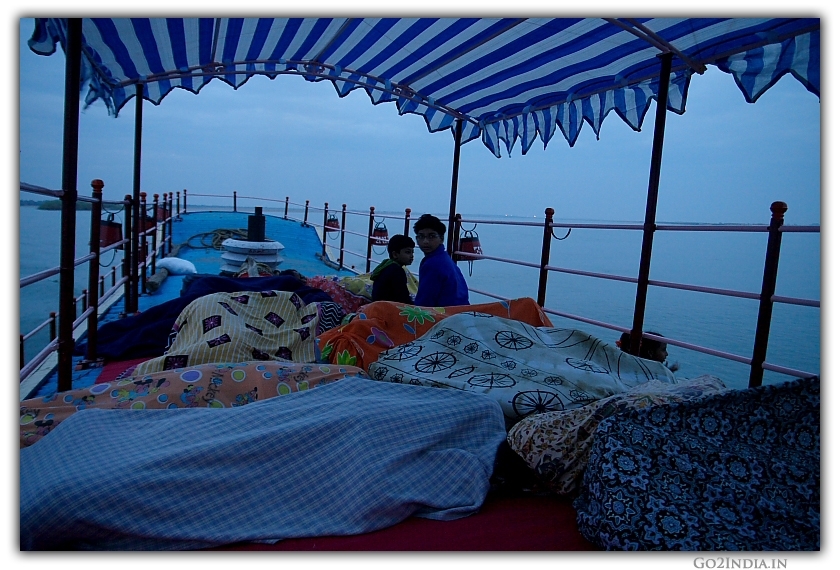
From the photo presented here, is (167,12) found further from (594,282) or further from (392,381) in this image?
(594,282)

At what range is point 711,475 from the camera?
1332 millimetres

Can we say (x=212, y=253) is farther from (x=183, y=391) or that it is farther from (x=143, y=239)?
(x=183, y=391)

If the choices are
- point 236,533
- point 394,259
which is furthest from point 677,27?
point 236,533

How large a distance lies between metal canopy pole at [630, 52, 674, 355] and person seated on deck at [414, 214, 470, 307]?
980mm

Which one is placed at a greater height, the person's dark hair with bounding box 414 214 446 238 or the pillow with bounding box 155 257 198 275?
the person's dark hair with bounding box 414 214 446 238

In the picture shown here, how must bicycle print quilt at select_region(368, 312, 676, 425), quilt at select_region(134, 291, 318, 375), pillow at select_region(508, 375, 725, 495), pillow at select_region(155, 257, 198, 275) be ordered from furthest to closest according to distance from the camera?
pillow at select_region(155, 257, 198, 275) → quilt at select_region(134, 291, 318, 375) → bicycle print quilt at select_region(368, 312, 676, 425) → pillow at select_region(508, 375, 725, 495)

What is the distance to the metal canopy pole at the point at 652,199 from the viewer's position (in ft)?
9.25

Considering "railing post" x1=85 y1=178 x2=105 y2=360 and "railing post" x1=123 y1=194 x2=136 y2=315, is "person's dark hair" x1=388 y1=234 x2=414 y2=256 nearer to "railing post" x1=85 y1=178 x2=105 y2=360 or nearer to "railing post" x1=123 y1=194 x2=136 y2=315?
"railing post" x1=85 y1=178 x2=105 y2=360

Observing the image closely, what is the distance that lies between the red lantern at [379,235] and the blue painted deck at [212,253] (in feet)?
2.55

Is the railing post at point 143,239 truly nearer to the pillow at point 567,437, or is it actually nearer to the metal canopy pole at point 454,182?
the metal canopy pole at point 454,182

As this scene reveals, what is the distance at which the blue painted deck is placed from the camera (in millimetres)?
3990

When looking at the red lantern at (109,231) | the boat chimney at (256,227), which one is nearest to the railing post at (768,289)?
the red lantern at (109,231)

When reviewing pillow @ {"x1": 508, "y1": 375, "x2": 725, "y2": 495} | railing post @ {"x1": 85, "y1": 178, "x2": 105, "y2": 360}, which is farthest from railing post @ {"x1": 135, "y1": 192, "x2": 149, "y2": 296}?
pillow @ {"x1": 508, "y1": 375, "x2": 725, "y2": 495}

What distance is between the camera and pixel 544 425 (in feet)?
5.15
